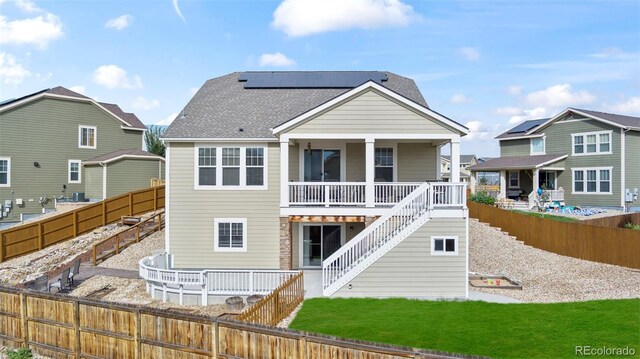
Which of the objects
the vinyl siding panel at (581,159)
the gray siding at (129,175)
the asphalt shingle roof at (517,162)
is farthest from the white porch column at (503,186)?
the gray siding at (129,175)

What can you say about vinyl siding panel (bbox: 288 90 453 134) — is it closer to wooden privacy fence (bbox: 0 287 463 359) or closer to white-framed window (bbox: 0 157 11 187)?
wooden privacy fence (bbox: 0 287 463 359)

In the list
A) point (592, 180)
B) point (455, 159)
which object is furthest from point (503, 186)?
point (455, 159)

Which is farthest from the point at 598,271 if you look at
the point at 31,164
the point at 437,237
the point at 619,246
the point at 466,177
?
the point at 466,177

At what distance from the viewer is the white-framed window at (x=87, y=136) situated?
31.6 metres

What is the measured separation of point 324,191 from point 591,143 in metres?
26.9

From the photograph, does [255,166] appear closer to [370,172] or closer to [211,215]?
[211,215]

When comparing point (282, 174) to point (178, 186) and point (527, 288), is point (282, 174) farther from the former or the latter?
point (527, 288)

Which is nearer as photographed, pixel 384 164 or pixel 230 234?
pixel 230 234

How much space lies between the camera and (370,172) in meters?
15.6

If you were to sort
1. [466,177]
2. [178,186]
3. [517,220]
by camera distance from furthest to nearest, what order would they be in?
[466,177], [517,220], [178,186]

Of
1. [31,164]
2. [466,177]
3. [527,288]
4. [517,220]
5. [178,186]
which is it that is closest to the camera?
[527,288]

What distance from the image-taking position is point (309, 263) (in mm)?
17906

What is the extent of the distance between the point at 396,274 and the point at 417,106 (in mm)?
6308

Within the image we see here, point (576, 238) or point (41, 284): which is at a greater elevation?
point (576, 238)
